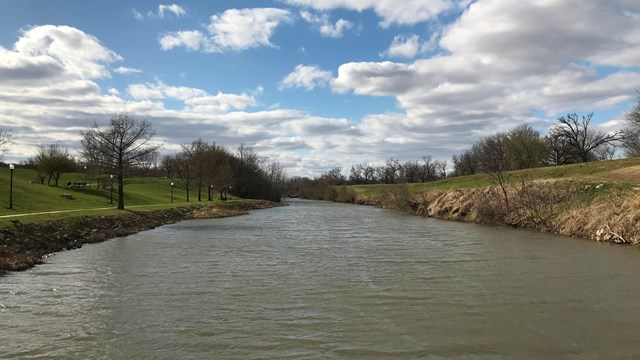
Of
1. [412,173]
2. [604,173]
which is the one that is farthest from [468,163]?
[604,173]

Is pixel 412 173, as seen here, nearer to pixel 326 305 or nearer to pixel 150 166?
pixel 150 166

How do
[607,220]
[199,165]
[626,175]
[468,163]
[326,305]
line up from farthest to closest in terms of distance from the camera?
[468,163], [199,165], [626,175], [607,220], [326,305]

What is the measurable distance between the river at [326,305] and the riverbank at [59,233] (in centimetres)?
95

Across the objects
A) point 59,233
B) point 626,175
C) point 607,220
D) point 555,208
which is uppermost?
point 626,175

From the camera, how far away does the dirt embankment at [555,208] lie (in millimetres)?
24656

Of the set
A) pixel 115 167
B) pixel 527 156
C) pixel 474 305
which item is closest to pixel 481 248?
pixel 474 305

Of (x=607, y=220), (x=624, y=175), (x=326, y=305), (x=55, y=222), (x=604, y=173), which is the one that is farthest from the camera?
(x=604, y=173)

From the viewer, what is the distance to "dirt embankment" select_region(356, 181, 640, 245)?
971 inches

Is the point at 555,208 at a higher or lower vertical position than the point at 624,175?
lower

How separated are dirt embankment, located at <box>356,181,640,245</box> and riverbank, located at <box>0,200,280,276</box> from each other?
2538 centimetres

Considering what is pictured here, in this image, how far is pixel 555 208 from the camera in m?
32.9

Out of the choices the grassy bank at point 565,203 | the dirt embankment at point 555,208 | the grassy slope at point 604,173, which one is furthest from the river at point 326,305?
the grassy slope at point 604,173

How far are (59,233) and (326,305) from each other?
18.0 m

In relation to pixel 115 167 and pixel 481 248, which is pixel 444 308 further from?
pixel 115 167
